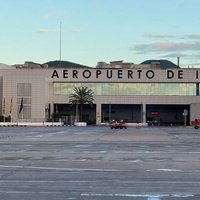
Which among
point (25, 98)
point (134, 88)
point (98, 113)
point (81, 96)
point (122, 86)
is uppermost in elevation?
point (122, 86)

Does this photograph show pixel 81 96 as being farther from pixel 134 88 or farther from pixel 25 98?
pixel 134 88

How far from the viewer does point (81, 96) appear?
461ft

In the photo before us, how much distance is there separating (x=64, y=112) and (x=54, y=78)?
1108 cm

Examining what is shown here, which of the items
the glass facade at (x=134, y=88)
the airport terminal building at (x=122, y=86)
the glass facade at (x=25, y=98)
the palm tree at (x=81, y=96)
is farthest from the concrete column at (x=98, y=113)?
the glass facade at (x=25, y=98)

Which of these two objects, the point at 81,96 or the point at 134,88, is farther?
the point at 134,88

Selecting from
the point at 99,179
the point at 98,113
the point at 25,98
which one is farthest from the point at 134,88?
the point at 99,179

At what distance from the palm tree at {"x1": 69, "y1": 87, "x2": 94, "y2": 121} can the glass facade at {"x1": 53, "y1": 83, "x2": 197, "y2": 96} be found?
203 centimetres

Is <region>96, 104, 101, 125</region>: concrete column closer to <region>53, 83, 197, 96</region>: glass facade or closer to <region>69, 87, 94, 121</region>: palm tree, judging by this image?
<region>69, 87, 94, 121</region>: palm tree

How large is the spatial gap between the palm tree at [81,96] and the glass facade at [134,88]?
203 cm

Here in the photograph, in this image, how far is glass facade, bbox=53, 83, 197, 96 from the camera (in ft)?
481

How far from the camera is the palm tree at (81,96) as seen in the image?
141 metres

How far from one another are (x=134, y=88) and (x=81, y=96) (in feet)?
49.4

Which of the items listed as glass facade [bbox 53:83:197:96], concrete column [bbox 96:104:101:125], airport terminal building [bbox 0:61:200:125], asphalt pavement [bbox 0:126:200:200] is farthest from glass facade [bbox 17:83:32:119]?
asphalt pavement [bbox 0:126:200:200]

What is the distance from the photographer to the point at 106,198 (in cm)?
1105
